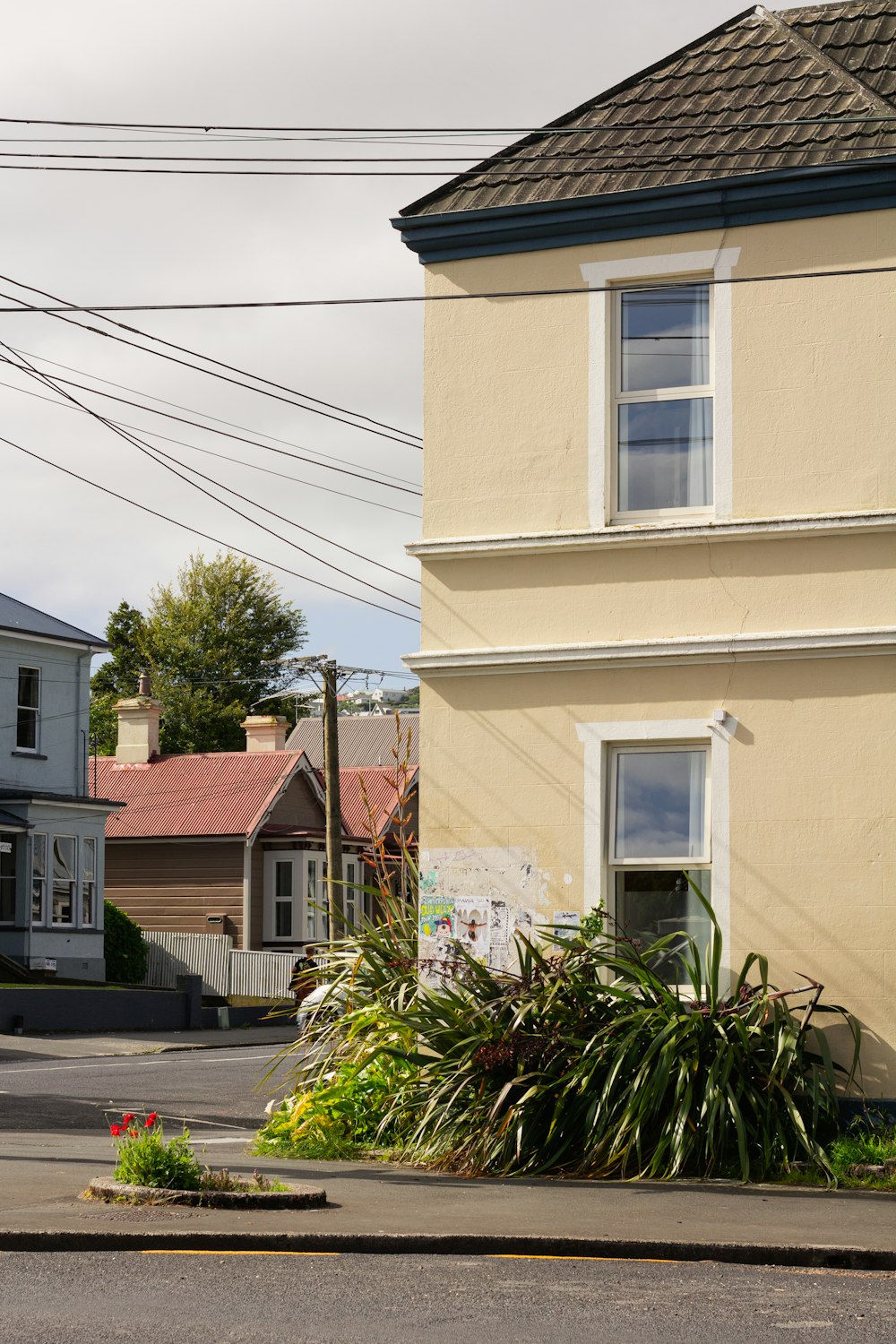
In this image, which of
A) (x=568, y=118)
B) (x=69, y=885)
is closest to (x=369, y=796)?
(x=69, y=885)

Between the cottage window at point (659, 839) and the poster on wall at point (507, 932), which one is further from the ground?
the cottage window at point (659, 839)

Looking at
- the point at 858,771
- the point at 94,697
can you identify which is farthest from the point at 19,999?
the point at 94,697

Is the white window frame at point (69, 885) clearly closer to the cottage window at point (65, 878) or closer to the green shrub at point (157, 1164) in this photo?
the cottage window at point (65, 878)

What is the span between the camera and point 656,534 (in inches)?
448

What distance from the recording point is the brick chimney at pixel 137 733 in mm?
46312

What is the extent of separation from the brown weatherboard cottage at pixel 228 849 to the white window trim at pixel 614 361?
30.3 meters

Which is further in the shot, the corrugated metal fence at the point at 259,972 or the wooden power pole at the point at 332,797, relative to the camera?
the corrugated metal fence at the point at 259,972

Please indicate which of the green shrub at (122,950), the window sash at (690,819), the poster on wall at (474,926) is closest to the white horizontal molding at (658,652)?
the window sash at (690,819)

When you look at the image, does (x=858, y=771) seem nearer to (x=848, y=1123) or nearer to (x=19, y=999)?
(x=848, y=1123)

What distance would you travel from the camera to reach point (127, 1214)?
26.8 feet

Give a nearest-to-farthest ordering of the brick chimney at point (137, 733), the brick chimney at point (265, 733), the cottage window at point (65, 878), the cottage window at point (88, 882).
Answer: the cottage window at point (65, 878)
the cottage window at point (88, 882)
the brick chimney at point (137, 733)
the brick chimney at point (265, 733)

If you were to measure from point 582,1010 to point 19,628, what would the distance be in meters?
28.9

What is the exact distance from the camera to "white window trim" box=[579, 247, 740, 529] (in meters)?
11.5

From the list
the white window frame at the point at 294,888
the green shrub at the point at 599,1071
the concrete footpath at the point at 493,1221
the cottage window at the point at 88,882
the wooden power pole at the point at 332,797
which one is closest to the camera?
the concrete footpath at the point at 493,1221
